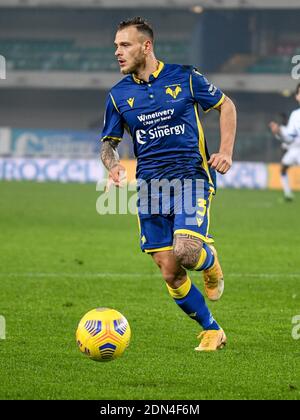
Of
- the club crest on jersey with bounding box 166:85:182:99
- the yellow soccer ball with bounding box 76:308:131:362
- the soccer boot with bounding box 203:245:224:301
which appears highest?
the club crest on jersey with bounding box 166:85:182:99

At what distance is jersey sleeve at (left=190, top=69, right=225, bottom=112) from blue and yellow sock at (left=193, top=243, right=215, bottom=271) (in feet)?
3.65

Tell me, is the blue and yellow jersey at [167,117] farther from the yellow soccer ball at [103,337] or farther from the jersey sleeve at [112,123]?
the yellow soccer ball at [103,337]

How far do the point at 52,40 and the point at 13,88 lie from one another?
125 inches

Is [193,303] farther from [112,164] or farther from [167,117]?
[167,117]

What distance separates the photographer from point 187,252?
7605 mm

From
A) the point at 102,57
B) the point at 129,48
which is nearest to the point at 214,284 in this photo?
the point at 129,48

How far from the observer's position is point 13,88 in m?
52.0

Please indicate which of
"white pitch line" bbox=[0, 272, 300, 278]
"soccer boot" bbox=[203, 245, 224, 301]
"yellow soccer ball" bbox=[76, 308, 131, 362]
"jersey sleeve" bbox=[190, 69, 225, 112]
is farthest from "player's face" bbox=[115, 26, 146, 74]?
"white pitch line" bbox=[0, 272, 300, 278]

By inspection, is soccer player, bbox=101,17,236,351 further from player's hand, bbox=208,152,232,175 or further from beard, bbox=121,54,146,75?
player's hand, bbox=208,152,232,175

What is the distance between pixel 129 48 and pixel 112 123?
0.66 metres

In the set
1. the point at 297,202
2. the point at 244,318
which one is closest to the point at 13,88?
the point at 297,202

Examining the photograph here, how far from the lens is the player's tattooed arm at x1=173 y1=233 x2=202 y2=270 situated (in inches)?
300

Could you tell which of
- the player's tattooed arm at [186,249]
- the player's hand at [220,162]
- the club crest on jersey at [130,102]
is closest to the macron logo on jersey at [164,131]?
the club crest on jersey at [130,102]
